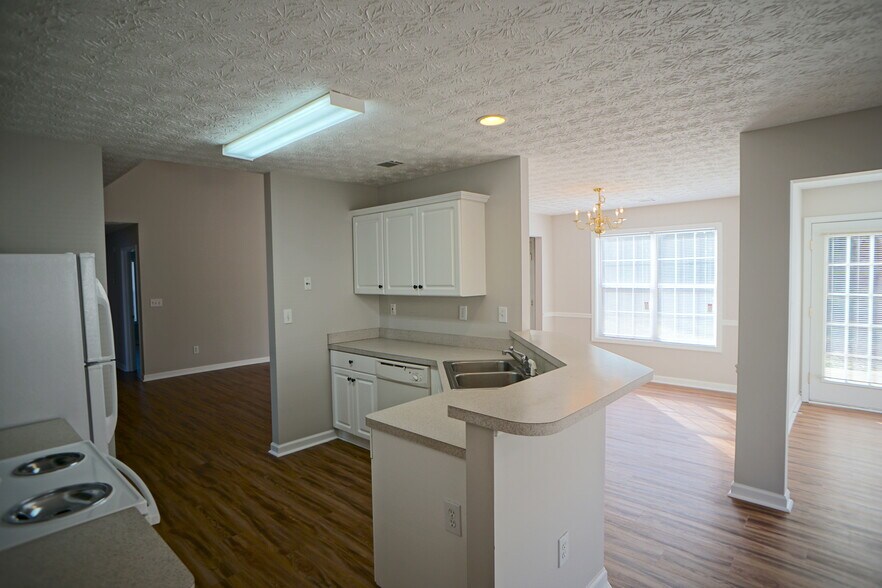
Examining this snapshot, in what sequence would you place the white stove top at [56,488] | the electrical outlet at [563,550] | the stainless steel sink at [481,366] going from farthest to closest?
→ 1. the stainless steel sink at [481,366]
2. the electrical outlet at [563,550]
3. the white stove top at [56,488]

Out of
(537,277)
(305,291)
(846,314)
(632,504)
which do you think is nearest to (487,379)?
(632,504)

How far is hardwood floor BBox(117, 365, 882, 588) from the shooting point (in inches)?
93.8

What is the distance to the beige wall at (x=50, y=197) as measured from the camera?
8.82ft

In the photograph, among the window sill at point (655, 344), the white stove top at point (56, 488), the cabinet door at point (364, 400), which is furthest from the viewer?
the window sill at point (655, 344)

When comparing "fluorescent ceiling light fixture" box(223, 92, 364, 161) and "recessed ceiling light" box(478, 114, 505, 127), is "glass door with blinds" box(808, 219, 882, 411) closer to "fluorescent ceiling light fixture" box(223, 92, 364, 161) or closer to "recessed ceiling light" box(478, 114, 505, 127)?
"recessed ceiling light" box(478, 114, 505, 127)

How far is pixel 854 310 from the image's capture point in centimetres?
484

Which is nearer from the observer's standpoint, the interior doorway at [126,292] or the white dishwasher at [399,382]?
the white dishwasher at [399,382]

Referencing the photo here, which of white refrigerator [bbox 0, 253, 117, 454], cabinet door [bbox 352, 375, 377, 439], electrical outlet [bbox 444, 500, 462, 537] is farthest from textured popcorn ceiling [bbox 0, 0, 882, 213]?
cabinet door [bbox 352, 375, 377, 439]

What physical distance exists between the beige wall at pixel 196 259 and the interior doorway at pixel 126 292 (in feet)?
0.73

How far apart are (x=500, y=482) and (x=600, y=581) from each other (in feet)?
3.74

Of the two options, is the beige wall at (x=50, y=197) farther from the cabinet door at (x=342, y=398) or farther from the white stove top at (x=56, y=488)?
the cabinet door at (x=342, y=398)

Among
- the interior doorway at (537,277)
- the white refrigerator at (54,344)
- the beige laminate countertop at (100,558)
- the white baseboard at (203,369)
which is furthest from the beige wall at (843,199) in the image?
the white baseboard at (203,369)

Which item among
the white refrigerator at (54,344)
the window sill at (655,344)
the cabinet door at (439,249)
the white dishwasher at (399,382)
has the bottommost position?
the window sill at (655,344)

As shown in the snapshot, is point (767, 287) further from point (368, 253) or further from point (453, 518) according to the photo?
point (368, 253)
